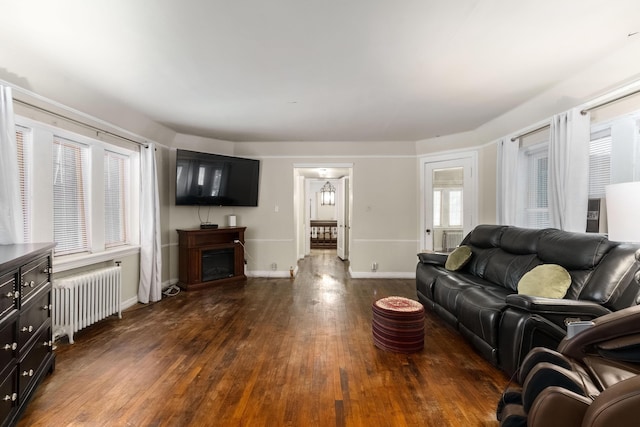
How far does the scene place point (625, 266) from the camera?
205 cm

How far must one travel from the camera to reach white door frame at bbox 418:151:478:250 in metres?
4.64

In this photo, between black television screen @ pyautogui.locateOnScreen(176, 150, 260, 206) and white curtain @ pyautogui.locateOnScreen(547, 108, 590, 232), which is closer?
white curtain @ pyautogui.locateOnScreen(547, 108, 590, 232)

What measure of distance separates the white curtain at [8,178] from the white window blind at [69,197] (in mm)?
712

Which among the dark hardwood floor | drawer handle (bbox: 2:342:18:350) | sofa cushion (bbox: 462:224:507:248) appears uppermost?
sofa cushion (bbox: 462:224:507:248)

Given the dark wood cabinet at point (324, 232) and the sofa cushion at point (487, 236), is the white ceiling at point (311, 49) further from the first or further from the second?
the dark wood cabinet at point (324, 232)

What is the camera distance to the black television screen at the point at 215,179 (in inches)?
176

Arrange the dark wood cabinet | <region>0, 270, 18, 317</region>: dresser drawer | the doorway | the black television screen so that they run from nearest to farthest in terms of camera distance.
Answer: <region>0, 270, 18, 317</region>: dresser drawer, the black television screen, the doorway, the dark wood cabinet

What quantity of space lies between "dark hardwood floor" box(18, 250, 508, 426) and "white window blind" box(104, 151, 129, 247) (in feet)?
3.50

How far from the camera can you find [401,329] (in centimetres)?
256

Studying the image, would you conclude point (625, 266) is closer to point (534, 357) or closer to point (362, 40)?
point (534, 357)

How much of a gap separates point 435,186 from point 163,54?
14.8 feet

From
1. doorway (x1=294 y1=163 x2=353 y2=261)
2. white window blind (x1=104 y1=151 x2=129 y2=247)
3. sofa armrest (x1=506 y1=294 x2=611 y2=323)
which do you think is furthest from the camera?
doorway (x1=294 y1=163 x2=353 y2=261)

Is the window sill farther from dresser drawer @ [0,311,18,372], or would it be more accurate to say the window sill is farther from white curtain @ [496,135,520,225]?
white curtain @ [496,135,520,225]

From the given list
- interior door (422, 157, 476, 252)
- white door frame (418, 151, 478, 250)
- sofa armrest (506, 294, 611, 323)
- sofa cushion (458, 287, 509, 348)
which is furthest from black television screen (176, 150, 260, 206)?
sofa armrest (506, 294, 611, 323)
